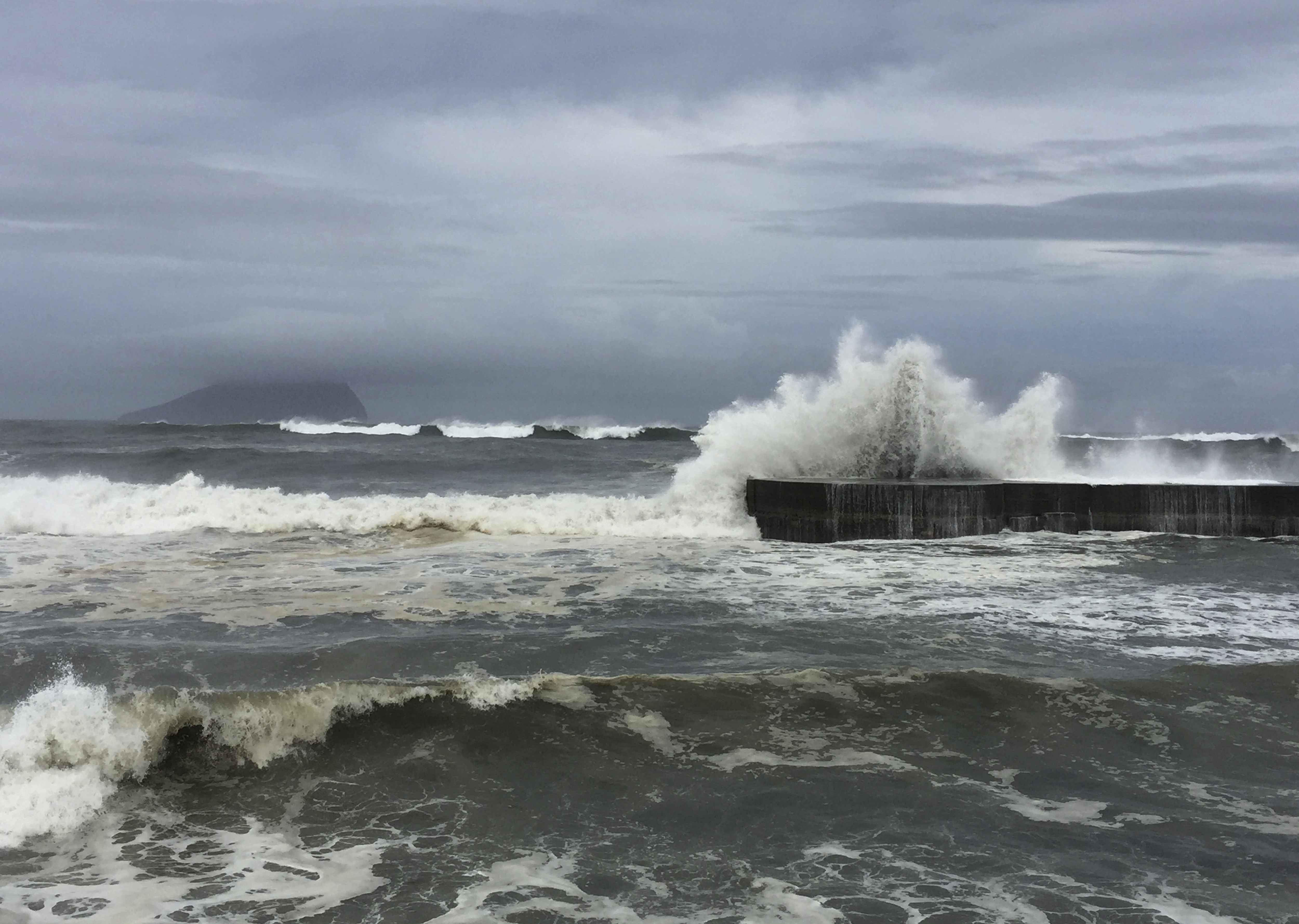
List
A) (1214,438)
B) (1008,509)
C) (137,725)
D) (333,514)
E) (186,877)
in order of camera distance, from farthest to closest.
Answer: (1214,438) → (333,514) → (1008,509) → (137,725) → (186,877)

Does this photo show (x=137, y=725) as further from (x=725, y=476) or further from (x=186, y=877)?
(x=725, y=476)

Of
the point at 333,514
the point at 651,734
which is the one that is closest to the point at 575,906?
the point at 651,734

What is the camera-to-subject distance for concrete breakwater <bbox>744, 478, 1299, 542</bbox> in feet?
37.1

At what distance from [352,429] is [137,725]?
4144cm

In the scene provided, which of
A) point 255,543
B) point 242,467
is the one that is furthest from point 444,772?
point 242,467

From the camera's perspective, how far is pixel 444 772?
4.72 metres

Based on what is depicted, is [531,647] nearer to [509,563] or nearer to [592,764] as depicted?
[592,764]

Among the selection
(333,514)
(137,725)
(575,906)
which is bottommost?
(575,906)

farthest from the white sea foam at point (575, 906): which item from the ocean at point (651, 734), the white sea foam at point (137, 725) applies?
the white sea foam at point (137, 725)

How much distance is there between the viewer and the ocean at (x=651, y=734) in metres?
3.61

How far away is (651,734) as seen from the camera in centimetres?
511

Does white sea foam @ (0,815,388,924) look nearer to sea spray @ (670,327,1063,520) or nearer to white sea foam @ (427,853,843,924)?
white sea foam @ (427,853,843,924)

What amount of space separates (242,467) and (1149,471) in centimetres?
1875

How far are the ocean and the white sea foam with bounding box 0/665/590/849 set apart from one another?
0.05ft
